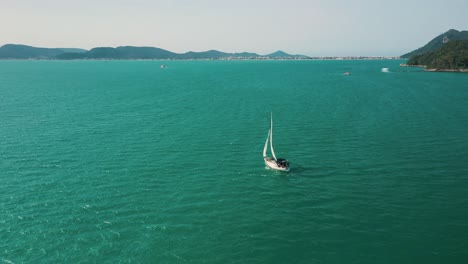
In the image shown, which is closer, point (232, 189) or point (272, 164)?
point (232, 189)

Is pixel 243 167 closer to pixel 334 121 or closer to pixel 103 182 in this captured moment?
pixel 103 182

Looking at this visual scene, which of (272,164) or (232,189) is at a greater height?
(272,164)

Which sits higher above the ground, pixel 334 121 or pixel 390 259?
pixel 334 121

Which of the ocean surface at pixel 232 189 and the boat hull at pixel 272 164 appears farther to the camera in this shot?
the boat hull at pixel 272 164

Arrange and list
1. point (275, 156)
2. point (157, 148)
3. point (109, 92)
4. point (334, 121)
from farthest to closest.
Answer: point (109, 92) < point (334, 121) < point (157, 148) < point (275, 156)

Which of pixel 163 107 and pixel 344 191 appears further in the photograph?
pixel 163 107

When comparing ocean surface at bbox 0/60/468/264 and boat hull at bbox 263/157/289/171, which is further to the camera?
boat hull at bbox 263/157/289/171

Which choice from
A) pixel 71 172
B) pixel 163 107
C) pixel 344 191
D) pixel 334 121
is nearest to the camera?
pixel 344 191

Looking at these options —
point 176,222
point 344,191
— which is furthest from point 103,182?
point 344,191
